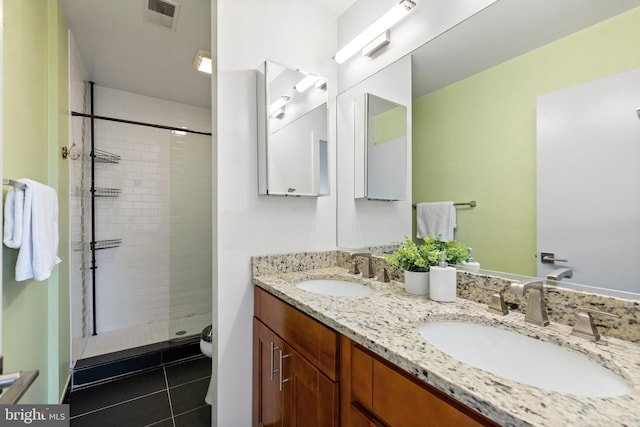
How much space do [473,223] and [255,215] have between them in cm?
103

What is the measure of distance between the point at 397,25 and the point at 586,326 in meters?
1.49

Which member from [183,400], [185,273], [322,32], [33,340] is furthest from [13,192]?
[185,273]

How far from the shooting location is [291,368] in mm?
1138

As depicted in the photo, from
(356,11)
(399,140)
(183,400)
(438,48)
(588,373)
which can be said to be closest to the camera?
(588,373)

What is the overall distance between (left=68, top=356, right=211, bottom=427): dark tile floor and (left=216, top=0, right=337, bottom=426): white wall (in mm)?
548

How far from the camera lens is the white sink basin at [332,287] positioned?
1461 mm

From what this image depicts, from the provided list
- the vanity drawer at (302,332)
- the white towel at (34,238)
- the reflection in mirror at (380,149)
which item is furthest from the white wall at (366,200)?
the white towel at (34,238)

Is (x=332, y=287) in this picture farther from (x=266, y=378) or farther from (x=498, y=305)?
(x=498, y=305)

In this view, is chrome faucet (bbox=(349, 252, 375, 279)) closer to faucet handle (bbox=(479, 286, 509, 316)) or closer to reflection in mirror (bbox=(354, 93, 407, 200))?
reflection in mirror (bbox=(354, 93, 407, 200))

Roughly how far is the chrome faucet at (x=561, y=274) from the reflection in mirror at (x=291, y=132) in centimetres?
109

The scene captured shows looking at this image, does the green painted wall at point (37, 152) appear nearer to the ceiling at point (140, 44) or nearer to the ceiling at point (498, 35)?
the ceiling at point (140, 44)

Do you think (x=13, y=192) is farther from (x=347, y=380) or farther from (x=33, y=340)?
(x=347, y=380)

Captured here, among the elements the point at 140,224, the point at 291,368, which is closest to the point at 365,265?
the point at 291,368

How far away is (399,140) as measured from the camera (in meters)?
1.48
